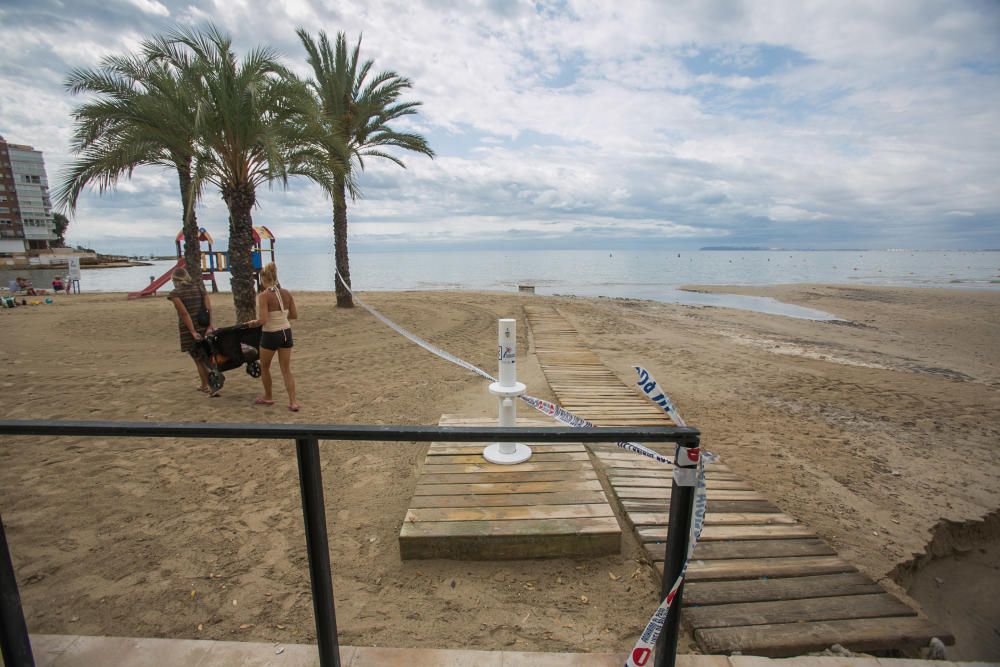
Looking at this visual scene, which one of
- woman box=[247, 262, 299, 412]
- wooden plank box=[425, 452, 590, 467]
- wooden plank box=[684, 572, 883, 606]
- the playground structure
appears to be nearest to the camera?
wooden plank box=[684, 572, 883, 606]

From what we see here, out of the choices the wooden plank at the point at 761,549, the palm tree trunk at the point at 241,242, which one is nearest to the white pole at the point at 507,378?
the wooden plank at the point at 761,549

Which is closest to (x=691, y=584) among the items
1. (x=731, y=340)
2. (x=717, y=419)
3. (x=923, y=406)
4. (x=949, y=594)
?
(x=949, y=594)

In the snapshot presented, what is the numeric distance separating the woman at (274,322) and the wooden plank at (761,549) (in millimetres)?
4954

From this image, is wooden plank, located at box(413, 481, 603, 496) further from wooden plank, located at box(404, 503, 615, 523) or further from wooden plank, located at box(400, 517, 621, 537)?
wooden plank, located at box(400, 517, 621, 537)

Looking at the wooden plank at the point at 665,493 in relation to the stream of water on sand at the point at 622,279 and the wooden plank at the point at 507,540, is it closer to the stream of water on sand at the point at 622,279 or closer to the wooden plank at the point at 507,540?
the wooden plank at the point at 507,540

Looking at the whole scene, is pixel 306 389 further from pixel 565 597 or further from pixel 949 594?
pixel 949 594

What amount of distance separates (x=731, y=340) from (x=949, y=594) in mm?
10493

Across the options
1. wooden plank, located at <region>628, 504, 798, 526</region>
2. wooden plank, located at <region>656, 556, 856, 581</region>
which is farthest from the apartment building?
wooden plank, located at <region>656, 556, 856, 581</region>

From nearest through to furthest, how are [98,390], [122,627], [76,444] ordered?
[122,627] → [76,444] → [98,390]

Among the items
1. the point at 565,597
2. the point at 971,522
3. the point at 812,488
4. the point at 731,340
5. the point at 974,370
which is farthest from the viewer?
the point at 731,340

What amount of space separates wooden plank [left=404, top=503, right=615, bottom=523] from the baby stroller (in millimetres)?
4440

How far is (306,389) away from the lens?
707 cm

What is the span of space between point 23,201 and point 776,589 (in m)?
110

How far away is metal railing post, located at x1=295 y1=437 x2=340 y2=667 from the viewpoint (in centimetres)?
151
